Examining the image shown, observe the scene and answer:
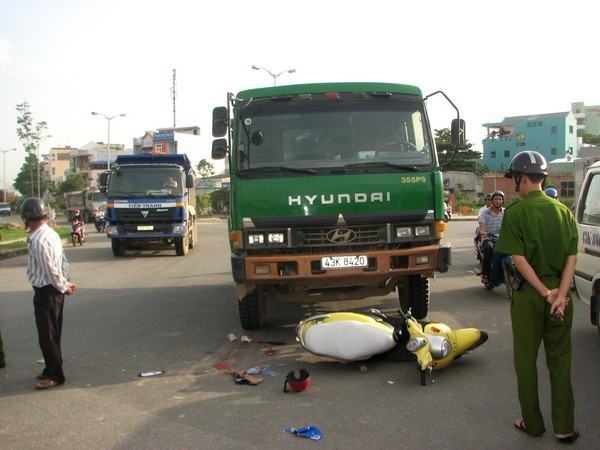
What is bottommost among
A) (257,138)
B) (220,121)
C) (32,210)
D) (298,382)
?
(298,382)

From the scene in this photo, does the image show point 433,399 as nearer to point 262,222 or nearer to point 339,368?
point 339,368

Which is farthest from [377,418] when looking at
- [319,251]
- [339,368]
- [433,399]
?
[319,251]

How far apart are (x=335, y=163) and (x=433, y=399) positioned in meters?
2.93

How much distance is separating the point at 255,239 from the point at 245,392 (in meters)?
1.88

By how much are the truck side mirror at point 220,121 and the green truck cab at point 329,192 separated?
0.01 meters

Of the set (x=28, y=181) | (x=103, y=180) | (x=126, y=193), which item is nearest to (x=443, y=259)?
(x=126, y=193)

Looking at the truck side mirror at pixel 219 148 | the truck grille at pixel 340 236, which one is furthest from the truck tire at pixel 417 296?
the truck side mirror at pixel 219 148

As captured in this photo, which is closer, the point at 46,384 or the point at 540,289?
the point at 540,289

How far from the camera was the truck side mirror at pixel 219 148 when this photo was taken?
734 centimetres

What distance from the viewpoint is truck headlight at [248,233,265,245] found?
656cm

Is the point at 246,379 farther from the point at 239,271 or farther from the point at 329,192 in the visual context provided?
the point at 329,192

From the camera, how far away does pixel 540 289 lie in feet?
12.4

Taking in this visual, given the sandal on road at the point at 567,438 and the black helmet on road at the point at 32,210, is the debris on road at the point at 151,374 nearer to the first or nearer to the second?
the black helmet on road at the point at 32,210

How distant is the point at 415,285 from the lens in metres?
7.53
